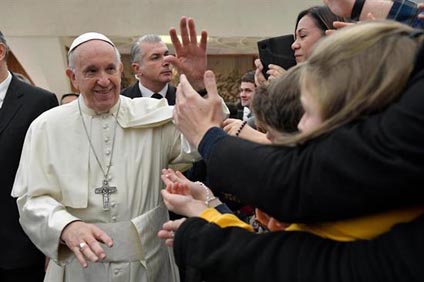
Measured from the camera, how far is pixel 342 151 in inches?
36.6

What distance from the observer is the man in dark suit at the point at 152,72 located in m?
3.93

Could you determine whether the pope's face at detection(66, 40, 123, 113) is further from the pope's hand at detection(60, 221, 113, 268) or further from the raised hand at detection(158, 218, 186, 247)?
the raised hand at detection(158, 218, 186, 247)

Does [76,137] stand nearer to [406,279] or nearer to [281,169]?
[281,169]

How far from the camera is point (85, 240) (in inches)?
69.0

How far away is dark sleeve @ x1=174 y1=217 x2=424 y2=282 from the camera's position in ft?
3.00

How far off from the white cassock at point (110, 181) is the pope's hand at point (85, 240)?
13cm

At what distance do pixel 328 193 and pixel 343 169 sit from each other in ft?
0.19

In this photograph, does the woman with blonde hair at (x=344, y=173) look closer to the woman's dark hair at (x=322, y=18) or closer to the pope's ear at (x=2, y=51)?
the woman's dark hair at (x=322, y=18)

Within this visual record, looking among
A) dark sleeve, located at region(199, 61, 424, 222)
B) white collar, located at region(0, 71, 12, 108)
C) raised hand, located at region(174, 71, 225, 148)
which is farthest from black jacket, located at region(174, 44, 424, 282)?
white collar, located at region(0, 71, 12, 108)

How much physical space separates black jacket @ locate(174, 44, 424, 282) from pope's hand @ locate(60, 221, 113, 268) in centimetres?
66

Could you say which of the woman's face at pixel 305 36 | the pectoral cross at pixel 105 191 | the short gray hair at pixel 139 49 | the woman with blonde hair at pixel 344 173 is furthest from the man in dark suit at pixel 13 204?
the woman with blonde hair at pixel 344 173

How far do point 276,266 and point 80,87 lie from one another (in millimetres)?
1495

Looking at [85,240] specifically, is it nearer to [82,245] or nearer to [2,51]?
[82,245]

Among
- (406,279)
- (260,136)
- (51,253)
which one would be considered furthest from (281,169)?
(51,253)
